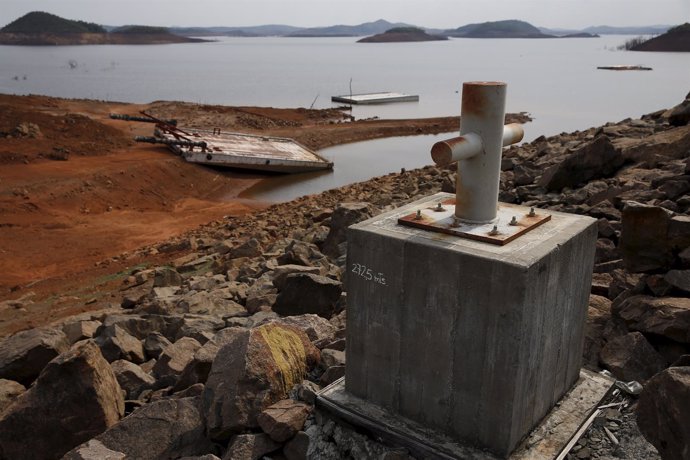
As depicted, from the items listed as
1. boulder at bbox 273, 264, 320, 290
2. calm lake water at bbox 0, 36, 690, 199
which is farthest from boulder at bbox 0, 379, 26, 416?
calm lake water at bbox 0, 36, 690, 199

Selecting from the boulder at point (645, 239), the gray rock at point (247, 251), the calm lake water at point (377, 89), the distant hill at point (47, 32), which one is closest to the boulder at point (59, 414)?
the boulder at point (645, 239)

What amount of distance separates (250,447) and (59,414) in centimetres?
160

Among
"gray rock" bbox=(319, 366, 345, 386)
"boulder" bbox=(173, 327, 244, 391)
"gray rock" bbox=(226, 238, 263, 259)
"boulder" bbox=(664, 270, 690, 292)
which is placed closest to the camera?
"gray rock" bbox=(319, 366, 345, 386)

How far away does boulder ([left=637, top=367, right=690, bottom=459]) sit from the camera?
317 cm

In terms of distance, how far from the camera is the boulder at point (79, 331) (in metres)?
6.50

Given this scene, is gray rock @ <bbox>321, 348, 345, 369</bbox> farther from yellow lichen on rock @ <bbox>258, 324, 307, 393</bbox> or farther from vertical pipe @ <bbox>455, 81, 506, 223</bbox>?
vertical pipe @ <bbox>455, 81, 506, 223</bbox>

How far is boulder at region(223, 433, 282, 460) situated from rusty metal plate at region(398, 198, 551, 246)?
62.6 inches

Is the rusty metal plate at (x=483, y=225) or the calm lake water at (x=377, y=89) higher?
the rusty metal plate at (x=483, y=225)

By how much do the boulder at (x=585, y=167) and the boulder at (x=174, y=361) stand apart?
21.3 feet

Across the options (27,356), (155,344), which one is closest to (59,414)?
(27,356)

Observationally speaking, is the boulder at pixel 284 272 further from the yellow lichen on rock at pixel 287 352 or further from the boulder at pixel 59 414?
the boulder at pixel 59 414

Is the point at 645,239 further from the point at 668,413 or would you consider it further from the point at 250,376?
the point at 250,376

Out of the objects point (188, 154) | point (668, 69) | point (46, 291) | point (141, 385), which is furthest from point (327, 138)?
point (668, 69)

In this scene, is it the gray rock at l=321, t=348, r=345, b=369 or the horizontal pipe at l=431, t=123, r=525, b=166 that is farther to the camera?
the gray rock at l=321, t=348, r=345, b=369
